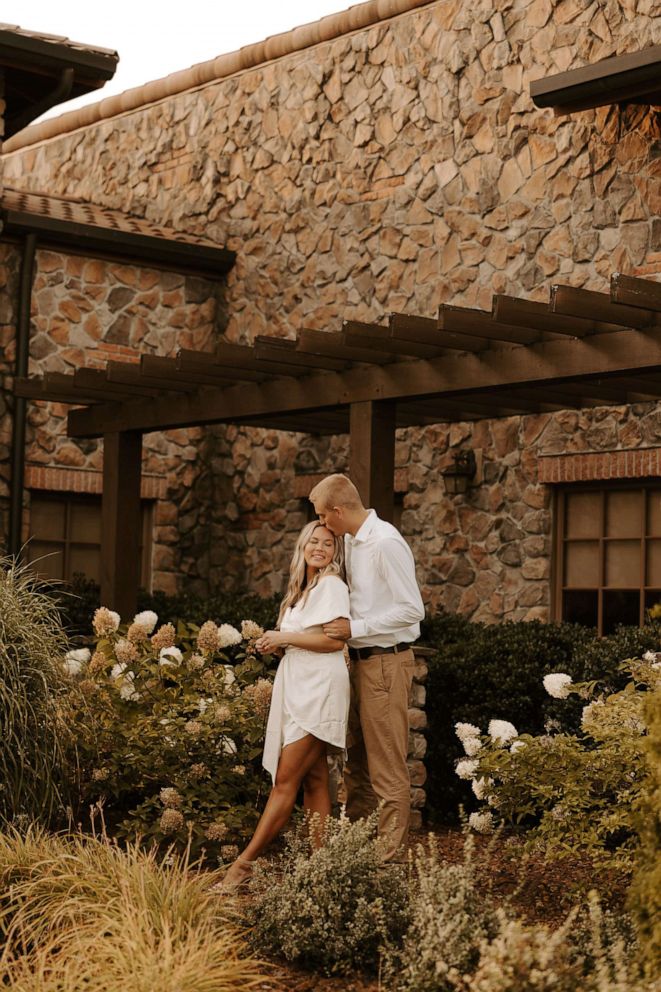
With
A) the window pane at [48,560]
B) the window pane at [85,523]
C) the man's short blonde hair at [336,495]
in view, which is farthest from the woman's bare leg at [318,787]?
the window pane at [85,523]

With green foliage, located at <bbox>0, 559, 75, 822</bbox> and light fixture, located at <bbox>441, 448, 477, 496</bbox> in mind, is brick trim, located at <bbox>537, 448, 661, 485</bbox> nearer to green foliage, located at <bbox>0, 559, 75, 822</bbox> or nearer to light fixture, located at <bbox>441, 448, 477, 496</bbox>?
light fixture, located at <bbox>441, 448, 477, 496</bbox>

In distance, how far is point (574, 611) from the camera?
424 inches

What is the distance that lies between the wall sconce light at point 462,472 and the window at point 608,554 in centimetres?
83

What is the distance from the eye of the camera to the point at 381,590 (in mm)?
5797

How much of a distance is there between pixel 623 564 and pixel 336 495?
17.4 feet

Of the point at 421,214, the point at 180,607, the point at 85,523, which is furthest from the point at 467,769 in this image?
the point at 85,523

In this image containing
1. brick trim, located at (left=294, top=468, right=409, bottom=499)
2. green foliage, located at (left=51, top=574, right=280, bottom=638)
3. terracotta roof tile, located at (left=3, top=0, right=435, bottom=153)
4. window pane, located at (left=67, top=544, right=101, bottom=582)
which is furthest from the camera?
window pane, located at (left=67, top=544, right=101, bottom=582)

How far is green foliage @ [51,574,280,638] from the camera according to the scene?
1010cm

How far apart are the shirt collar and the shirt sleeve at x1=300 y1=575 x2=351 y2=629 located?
22cm

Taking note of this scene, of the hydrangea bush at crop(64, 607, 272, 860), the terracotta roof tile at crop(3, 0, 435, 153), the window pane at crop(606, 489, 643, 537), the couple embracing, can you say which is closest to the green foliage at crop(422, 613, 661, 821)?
the hydrangea bush at crop(64, 607, 272, 860)

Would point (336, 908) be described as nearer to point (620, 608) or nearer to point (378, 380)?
point (378, 380)

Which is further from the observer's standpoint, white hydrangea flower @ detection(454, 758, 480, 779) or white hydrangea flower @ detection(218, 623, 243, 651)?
white hydrangea flower @ detection(218, 623, 243, 651)

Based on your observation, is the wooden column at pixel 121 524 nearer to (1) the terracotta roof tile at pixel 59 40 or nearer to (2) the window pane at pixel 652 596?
(1) the terracotta roof tile at pixel 59 40

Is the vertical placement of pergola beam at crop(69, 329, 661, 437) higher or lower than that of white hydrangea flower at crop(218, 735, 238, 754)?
higher
